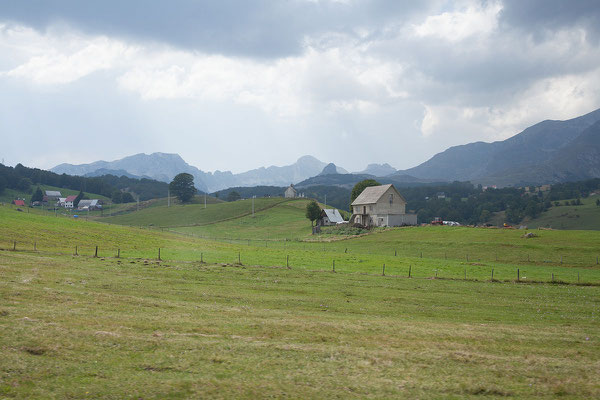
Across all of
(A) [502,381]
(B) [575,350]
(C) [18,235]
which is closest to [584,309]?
(B) [575,350]

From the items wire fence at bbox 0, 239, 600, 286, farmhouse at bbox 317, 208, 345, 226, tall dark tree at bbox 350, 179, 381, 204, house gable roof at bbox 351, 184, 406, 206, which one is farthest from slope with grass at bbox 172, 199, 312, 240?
wire fence at bbox 0, 239, 600, 286

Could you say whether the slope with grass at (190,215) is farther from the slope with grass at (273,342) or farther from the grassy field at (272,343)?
the slope with grass at (273,342)

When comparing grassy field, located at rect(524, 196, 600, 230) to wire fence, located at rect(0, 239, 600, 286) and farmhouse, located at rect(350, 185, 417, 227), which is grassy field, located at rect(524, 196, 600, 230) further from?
wire fence, located at rect(0, 239, 600, 286)

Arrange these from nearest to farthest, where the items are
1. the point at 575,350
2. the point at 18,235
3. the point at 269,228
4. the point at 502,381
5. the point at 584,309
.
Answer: the point at 502,381, the point at 575,350, the point at 584,309, the point at 18,235, the point at 269,228

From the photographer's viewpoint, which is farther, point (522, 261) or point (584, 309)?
point (522, 261)

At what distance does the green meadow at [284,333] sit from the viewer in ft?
35.3

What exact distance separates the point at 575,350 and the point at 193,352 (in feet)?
46.0

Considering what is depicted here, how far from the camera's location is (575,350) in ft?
51.5

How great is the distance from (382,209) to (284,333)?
9384cm

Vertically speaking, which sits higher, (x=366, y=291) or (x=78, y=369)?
(x=78, y=369)

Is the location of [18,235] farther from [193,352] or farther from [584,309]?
[584,309]

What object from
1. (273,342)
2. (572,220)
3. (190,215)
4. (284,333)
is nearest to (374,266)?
(284,333)

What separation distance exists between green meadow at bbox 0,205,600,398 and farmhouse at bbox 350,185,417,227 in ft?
209

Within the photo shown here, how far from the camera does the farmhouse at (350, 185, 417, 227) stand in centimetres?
10362
